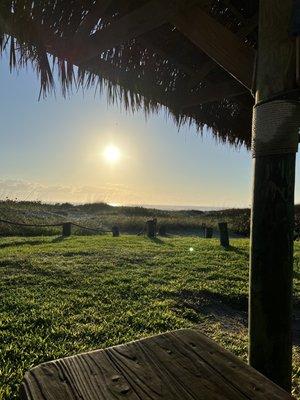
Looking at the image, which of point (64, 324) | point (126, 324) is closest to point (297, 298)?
point (126, 324)

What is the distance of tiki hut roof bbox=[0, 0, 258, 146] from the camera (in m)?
2.96

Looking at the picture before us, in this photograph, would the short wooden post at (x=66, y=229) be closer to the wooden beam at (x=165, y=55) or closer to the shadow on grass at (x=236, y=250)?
the shadow on grass at (x=236, y=250)

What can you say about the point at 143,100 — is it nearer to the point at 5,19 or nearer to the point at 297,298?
the point at 5,19

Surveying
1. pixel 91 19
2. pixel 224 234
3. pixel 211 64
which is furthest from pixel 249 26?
pixel 224 234

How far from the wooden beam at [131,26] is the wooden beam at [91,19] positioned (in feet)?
0.26

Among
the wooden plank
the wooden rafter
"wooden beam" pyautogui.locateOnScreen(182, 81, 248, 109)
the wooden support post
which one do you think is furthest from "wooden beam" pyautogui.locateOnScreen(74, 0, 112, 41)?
"wooden beam" pyautogui.locateOnScreen(182, 81, 248, 109)

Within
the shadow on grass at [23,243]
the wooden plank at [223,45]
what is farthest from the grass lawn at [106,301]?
the wooden plank at [223,45]

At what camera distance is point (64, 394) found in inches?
53.7

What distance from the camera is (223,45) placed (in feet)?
9.54

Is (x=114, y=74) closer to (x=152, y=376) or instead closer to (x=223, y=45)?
(x=223, y=45)

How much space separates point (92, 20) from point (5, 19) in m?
0.84

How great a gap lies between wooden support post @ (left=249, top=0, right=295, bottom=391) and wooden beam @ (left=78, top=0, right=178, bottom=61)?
1000mm

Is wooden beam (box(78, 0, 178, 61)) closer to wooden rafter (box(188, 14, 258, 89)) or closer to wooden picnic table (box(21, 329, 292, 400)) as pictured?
wooden rafter (box(188, 14, 258, 89))

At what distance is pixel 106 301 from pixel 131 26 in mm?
4155
